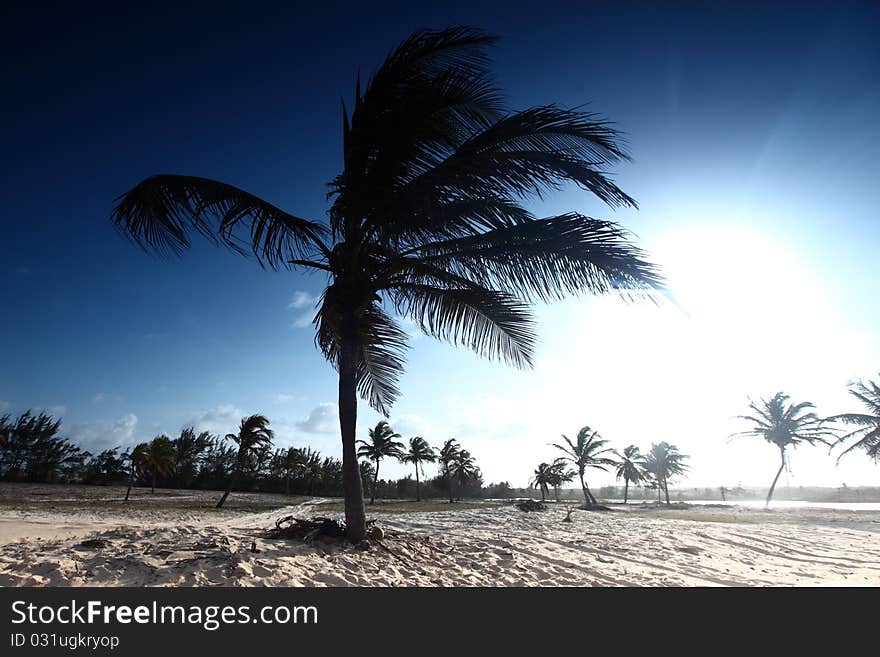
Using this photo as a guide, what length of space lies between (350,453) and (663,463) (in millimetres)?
54426

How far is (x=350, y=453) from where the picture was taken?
5.33 m

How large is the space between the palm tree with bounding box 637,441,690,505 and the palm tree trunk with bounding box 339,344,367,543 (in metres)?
50.4

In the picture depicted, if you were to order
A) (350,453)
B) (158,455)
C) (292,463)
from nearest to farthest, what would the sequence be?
(350,453) < (158,455) < (292,463)

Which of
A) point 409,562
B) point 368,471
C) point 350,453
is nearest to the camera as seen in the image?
point 409,562

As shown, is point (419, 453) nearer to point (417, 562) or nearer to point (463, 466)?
point (463, 466)

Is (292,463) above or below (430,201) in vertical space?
below

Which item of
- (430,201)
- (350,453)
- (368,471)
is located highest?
(430,201)

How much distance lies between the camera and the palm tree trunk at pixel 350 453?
5.03 metres

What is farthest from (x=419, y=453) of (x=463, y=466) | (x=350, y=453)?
(x=350, y=453)
